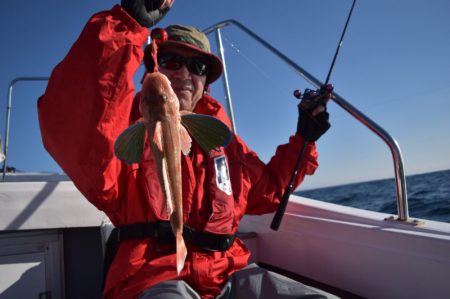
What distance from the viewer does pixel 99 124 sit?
1.86 meters

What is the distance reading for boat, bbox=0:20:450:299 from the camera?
8.04 feet

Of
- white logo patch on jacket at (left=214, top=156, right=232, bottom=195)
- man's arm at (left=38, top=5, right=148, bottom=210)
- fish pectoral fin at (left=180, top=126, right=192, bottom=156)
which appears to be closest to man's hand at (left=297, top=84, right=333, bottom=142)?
white logo patch on jacket at (left=214, top=156, right=232, bottom=195)

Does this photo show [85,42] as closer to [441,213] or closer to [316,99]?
[316,99]

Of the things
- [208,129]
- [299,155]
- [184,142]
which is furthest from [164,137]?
[299,155]

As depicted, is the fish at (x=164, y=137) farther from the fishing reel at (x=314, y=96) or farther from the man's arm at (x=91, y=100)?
the fishing reel at (x=314, y=96)

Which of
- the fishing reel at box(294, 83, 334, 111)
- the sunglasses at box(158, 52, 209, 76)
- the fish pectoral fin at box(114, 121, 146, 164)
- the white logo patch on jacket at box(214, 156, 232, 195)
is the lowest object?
the white logo patch on jacket at box(214, 156, 232, 195)

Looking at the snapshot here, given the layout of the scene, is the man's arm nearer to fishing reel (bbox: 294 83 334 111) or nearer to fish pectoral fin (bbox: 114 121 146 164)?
fish pectoral fin (bbox: 114 121 146 164)

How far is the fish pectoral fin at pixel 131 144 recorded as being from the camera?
1652mm

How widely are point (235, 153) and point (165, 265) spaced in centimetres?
131

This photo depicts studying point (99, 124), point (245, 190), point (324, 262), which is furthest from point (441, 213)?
point (99, 124)

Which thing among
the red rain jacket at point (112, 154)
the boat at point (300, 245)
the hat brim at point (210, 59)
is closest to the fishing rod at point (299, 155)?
the boat at point (300, 245)

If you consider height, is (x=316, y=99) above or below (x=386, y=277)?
above

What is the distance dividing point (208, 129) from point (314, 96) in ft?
5.46

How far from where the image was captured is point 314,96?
306 centimetres
